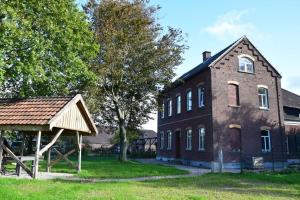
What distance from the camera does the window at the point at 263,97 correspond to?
2766 centimetres

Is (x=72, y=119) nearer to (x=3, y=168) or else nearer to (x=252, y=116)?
(x=3, y=168)

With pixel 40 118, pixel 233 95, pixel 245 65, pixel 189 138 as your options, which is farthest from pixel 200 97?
pixel 40 118

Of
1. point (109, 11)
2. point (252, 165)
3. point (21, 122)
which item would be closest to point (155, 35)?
point (109, 11)

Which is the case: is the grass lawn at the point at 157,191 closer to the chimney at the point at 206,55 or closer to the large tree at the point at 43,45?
the large tree at the point at 43,45

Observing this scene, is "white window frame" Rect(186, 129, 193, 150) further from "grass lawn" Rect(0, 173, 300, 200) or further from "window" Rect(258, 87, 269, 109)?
"grass lawn" Rect(0, 173, 300, 200)

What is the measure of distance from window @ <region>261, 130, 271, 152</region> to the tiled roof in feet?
56.6

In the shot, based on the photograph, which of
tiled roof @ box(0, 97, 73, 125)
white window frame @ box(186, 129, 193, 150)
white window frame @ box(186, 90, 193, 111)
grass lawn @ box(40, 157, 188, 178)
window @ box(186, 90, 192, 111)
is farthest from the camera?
window @ box(186, 90, 192, 111)

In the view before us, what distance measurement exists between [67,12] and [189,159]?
15756 millimetres

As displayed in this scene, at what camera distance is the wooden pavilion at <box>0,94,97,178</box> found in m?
14.6

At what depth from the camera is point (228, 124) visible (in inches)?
1001

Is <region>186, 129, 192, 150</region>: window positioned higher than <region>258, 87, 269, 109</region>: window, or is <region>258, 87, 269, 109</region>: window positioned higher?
<region>258, 87, 269, 109</region>: window

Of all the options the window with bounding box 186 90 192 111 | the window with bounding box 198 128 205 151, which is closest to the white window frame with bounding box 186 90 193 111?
the window with bounding box 186 90 192 111

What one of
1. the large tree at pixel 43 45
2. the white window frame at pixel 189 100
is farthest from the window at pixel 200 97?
the large tree at pixel 43 45

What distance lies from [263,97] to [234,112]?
12.3 ft
